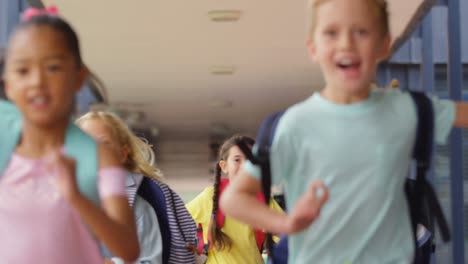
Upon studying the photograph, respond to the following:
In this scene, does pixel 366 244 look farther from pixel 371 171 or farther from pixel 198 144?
pixel 198 144

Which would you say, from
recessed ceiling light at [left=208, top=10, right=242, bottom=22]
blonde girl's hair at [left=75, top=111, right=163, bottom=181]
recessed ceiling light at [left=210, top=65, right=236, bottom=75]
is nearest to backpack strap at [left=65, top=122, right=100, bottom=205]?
blonde girl's hair at [left=75, top=111, right=163, bottom=181]

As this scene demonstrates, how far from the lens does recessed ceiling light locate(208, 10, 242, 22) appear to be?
8570 millimetres

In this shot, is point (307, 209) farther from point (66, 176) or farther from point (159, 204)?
point (159, 204)

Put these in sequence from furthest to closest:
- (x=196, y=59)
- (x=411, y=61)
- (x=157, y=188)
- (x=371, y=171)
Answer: (x=196, y=59)
(x=411, y=61)
(x=157, y=188)
(x=371, y=171)

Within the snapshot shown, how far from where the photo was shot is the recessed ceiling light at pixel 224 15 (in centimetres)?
857

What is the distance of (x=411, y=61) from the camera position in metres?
9.56

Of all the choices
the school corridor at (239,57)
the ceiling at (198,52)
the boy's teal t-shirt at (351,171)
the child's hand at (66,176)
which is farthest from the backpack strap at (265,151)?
the ceiling at (198,52)

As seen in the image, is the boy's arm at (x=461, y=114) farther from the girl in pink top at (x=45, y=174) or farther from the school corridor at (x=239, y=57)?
the school corridor at (x=239, y=57)

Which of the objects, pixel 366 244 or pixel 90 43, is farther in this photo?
pixel 90 43

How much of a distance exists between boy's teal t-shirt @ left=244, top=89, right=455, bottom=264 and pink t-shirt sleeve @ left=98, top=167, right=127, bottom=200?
0.32m

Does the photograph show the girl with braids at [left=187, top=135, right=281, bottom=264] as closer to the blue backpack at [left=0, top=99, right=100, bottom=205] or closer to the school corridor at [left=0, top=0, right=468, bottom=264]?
the school corridor at [left=0, top=0, right=468, bottom=264]

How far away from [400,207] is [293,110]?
325 millimetres

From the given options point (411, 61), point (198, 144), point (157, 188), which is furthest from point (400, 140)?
point (198, 144)

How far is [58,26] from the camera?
6.52ft
